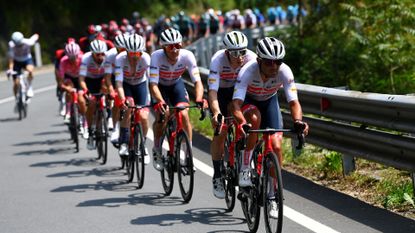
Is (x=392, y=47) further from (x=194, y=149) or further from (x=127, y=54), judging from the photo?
(x=127, y=54)

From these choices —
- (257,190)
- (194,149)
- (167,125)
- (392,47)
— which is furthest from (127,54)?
(392,47)

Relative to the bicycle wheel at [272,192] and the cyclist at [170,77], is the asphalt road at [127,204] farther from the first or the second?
the cyclist at [170,77]

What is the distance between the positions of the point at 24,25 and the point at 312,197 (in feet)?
151

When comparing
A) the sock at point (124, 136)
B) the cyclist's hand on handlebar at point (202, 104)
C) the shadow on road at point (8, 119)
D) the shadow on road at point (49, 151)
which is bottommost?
the shadow on road at point (49, 151)

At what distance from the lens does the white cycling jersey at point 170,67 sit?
11.3m

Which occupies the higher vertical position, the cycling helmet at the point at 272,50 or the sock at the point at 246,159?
the cycling helmet at the point at 272,50

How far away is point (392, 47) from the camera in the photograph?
17875 millimetres

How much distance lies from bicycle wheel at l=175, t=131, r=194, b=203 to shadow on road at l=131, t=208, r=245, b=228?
1.69ft

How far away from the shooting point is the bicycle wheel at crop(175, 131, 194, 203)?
10492 millimetres

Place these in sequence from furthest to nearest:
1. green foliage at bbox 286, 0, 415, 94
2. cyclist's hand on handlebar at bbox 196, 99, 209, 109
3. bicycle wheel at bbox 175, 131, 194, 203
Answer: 1. green foliage at bbox 286, 0, 415, 94
2. cyclist's hand on handlebar at bbox 196, 99, 209, 109
3. bicycle wheel at bbox 175, 131, 194, 203

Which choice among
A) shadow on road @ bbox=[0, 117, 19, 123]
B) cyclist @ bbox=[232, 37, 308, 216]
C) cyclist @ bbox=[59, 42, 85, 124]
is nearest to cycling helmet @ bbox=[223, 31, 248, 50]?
cyclist @ bbox=[232, 37, 308, 216]

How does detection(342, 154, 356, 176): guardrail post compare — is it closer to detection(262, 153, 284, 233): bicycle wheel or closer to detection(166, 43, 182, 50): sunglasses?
detection(166, 43, 182, 50): sunglasses

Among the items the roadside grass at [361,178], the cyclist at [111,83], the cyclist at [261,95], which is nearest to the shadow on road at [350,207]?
the roadside grass at [361,178]

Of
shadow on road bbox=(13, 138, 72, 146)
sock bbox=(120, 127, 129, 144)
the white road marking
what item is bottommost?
the white road marking
